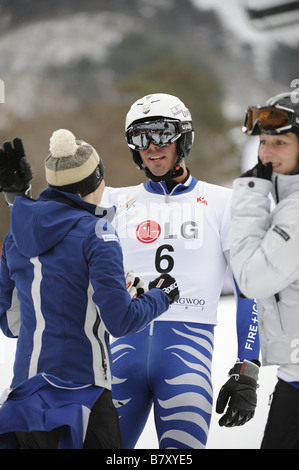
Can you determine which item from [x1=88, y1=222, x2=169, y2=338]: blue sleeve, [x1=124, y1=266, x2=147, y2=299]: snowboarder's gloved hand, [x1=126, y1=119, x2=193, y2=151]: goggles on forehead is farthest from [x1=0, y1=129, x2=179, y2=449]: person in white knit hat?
[x1=126, y1=119, x2=193, y2=151]: goggles on forehead

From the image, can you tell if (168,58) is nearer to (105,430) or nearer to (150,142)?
(150,142)

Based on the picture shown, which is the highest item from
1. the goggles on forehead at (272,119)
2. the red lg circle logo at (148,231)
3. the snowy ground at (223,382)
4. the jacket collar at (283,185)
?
the goggles on forehead at (272,119)

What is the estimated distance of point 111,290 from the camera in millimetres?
1580

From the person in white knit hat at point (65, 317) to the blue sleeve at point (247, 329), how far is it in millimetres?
648

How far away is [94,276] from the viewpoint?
1.59 m

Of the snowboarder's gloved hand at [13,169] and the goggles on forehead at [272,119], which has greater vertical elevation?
the goggles on forehead at [272,119]

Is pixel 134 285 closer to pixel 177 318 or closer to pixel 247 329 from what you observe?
pixel 177 318

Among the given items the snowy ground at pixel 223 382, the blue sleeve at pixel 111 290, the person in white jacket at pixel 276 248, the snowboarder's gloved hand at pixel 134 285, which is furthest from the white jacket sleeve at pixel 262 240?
the snowy ground at pixel 223 382

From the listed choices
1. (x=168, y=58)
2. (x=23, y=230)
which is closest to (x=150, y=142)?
(x=23, y=230)

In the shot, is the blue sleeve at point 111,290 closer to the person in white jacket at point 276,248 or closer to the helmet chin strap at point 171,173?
the person in white jacket at point 276,248

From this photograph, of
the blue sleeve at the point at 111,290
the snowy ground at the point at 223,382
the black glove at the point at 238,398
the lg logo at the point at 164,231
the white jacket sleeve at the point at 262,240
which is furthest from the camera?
the snowy ground at the point at 223,382

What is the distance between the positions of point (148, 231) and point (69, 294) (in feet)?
2.90

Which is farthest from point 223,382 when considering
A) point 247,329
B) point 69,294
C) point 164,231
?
point 69,294

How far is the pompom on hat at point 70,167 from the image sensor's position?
5.73 feet
